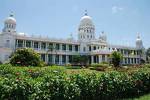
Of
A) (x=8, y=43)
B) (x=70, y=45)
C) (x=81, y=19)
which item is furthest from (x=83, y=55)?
(x=8, y=43)

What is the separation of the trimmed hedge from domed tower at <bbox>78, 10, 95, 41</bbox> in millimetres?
52472

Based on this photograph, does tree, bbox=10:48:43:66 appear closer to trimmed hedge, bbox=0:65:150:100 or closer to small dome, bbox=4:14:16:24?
trimmed hedge, bbox=0:65:150:100

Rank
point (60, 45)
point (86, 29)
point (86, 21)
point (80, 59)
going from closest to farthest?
point (80, 59)
point (60, 45)
point (86, 29)
point (86, 21)

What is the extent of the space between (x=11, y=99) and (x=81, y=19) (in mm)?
61492

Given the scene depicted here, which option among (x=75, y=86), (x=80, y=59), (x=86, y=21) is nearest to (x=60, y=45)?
(x=80, y=59)

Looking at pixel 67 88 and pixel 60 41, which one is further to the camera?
pixel 60 41

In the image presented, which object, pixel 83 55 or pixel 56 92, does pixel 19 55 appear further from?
pixel 83 55

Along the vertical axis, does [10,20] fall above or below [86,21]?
below

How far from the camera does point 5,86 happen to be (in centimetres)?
737

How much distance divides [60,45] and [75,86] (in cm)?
5118

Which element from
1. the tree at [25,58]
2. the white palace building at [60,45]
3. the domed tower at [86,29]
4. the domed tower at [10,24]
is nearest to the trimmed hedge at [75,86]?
the tree at [25,58]

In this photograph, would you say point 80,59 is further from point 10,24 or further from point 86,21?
point 10,24

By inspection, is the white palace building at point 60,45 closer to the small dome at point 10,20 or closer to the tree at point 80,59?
the small dome at point 10,20

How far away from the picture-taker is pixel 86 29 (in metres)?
65.9
